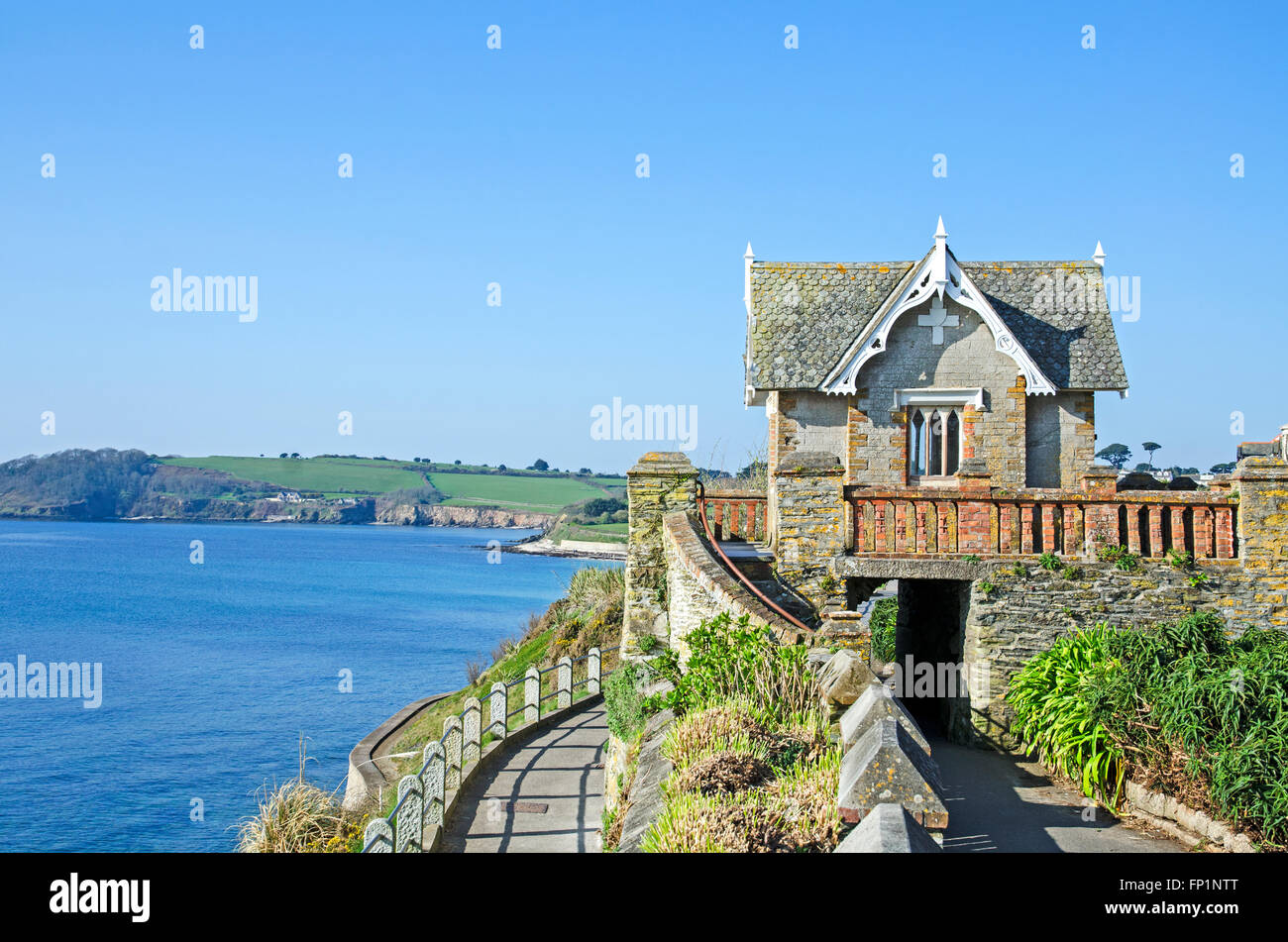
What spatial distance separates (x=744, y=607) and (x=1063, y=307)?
1407 cm

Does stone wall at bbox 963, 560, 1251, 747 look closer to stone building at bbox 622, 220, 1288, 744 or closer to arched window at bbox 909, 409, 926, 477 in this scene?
stone building at bbox 622, 220, 1288, 744

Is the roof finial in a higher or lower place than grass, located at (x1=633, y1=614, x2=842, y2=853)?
higher

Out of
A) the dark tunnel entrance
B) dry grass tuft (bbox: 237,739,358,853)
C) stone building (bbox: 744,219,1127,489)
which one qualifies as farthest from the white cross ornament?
dry grass tuft (bbox: 237,739,358,853)

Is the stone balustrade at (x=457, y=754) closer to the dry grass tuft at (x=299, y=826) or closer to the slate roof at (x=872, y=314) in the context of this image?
the dry grass tuft at (x=299, y=826)

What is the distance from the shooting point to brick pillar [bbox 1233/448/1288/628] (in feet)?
44.7

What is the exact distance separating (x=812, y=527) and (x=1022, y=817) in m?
5.01

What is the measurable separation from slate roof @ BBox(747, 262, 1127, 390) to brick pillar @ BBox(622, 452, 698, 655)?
5.47 meters

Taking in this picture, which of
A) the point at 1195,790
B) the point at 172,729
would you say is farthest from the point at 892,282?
the point at 172,729

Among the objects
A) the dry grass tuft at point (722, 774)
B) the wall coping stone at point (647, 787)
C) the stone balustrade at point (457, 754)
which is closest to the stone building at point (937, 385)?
the stone balustrade at point (457, 754)

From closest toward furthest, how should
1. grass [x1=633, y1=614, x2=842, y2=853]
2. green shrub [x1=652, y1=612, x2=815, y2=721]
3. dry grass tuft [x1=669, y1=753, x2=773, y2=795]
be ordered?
grass [x1=633, y1=614, x2=842, y2=853] < dry grass tuft [x1=669, y1=753, x2=773, y2=795] < green shrub [x1=652, y1=612, x2=815, y2=721]

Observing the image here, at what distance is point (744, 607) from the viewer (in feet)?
39.2

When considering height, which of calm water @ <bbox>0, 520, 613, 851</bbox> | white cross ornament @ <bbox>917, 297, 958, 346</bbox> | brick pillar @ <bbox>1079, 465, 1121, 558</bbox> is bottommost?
calm water @ <bbox>0, 520, 613, 851</bbox>

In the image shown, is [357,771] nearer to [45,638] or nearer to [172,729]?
[172,729]
